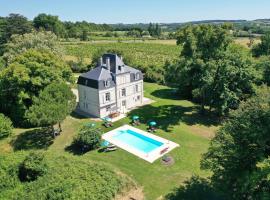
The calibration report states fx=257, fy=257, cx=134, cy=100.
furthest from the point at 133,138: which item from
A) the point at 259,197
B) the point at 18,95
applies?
the point at 259,197

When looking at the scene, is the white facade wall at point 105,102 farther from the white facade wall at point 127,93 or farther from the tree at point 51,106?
the tree at point 51,106

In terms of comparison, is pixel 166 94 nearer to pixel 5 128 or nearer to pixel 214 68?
pixel 214 68

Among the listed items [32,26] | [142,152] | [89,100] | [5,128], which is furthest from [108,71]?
[32,26]

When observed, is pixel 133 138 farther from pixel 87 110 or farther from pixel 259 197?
pixel 259 197

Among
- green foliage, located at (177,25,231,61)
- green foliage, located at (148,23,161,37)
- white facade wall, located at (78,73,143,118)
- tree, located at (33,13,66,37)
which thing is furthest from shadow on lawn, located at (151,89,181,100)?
green foliage, located at (148,23,161,37)

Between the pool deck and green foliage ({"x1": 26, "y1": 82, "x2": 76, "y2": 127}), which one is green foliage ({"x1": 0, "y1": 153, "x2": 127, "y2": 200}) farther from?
the pool deck

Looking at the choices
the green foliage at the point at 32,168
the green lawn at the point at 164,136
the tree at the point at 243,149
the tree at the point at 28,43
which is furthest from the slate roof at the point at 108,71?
the tree at the point at 243,149
